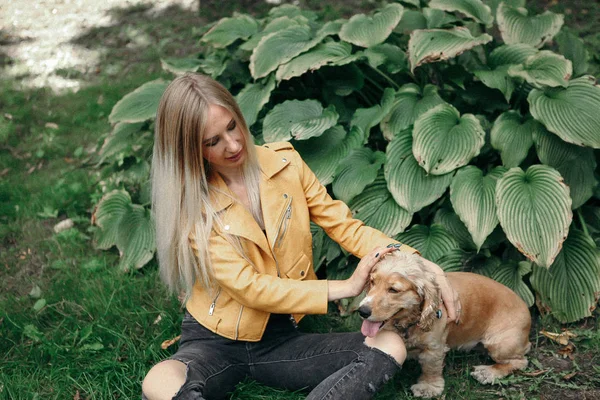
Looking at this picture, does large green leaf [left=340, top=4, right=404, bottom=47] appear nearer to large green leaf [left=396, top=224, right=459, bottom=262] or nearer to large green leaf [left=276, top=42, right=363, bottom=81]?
large green leaf [left=276, top=42, right=363, bottom=81]

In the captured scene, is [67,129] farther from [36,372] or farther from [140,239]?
[36,372]

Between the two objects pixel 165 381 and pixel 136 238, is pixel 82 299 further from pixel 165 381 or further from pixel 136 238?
pixel 165 381

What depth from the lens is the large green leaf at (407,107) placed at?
4.21 m

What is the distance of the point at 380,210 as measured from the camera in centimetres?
395

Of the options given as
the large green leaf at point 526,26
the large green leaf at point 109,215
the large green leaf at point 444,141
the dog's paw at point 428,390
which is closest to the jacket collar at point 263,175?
the large green leaf at point 444,141

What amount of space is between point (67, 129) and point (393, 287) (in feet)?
15.3

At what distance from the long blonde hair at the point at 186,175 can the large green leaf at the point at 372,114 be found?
1.30 metres

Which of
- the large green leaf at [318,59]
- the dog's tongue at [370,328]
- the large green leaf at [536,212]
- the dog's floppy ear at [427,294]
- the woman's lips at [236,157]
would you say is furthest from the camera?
the large green leaf at [318,59]

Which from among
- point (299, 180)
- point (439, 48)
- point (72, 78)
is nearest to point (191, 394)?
point (299, 180)

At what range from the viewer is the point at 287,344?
3.17m

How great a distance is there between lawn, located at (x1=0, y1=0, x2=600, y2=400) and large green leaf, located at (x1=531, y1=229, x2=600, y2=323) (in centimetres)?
9

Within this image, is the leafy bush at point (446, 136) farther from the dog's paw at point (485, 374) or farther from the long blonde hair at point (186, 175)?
the long blonde hair at point (186, 175)

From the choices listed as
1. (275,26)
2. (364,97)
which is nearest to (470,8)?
(364,97)

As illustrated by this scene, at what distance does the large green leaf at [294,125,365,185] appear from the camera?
414 cm
